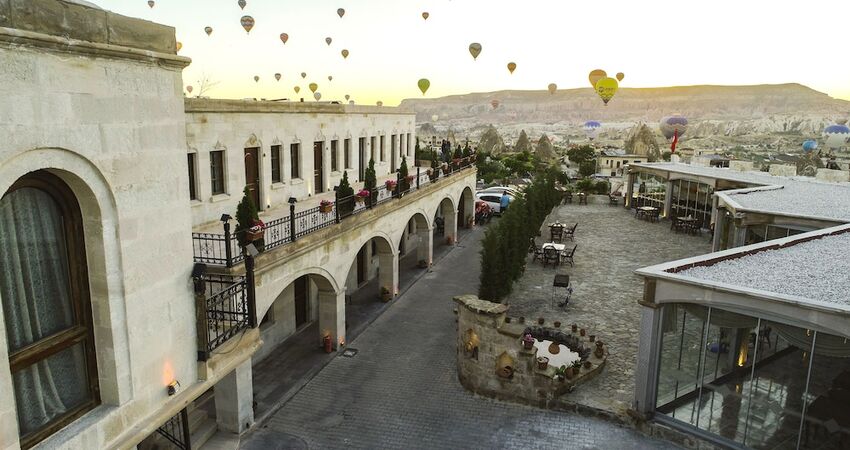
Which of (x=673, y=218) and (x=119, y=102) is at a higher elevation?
(x=119, y=102)

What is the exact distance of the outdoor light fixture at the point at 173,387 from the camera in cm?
793

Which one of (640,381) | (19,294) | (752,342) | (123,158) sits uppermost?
(123,158)

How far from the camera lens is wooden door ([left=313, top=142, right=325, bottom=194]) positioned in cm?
2226

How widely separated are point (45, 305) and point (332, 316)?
12.0 metres

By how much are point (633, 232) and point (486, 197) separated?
11.8m

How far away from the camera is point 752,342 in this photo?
41.2 ft

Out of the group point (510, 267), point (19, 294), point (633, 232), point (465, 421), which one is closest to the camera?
point (19, 294)

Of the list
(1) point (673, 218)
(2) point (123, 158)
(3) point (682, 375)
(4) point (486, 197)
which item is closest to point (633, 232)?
(1) point (673, 218)

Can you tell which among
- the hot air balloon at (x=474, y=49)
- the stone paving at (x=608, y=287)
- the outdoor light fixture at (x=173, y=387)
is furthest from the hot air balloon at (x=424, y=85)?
the outdoor light fixture at (x=173, y=387)

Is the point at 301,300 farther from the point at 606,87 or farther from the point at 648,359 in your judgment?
the point at 606,87

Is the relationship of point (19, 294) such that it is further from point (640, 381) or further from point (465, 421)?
point (640, 381)

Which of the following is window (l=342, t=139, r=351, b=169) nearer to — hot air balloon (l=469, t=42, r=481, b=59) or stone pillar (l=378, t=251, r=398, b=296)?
stone pillar (l=378, t=251, r=398, b=296)

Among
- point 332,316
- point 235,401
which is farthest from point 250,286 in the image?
point 332,316

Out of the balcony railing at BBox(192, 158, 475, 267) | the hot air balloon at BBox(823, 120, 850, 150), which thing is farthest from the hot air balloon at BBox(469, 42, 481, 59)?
the hot air balloon at BBox(823, 120, 850, 150)
